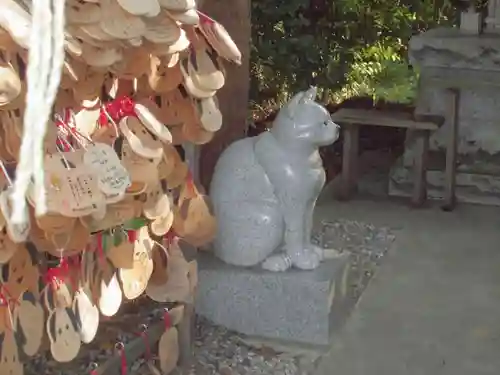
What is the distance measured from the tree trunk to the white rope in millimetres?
2121

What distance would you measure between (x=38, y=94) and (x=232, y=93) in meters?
2.39

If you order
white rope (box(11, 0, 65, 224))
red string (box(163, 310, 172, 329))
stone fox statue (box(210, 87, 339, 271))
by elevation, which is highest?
white rope (box(11, 0, 65, 224))

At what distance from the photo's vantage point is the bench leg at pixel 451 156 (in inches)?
174

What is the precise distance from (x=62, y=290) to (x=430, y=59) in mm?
3353

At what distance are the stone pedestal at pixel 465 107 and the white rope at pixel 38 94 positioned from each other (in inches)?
151

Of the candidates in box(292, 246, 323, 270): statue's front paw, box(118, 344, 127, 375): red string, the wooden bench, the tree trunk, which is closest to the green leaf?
box(118, 344, 127, 375): red string

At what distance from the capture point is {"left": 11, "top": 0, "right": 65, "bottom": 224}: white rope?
0.83 meters

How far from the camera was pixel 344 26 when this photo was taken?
5434mm

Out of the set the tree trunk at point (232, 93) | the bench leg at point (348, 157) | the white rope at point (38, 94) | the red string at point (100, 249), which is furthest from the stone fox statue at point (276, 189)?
the white rope at point (38, 94)

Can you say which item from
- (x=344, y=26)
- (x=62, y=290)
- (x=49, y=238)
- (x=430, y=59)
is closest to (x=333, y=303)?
(x=62, y=290)

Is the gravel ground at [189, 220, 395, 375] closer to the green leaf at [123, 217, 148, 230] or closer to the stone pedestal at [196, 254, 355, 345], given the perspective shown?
the stone pedestal at [196, 254, 355, 345]

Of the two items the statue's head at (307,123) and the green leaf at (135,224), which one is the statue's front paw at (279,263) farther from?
the green leaf at (135,224)

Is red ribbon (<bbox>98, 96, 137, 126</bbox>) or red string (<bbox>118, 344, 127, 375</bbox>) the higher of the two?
red ribbon (<bbox>98, 96, 137, 126</bbox>)

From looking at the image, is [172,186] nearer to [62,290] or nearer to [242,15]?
[62,290]
